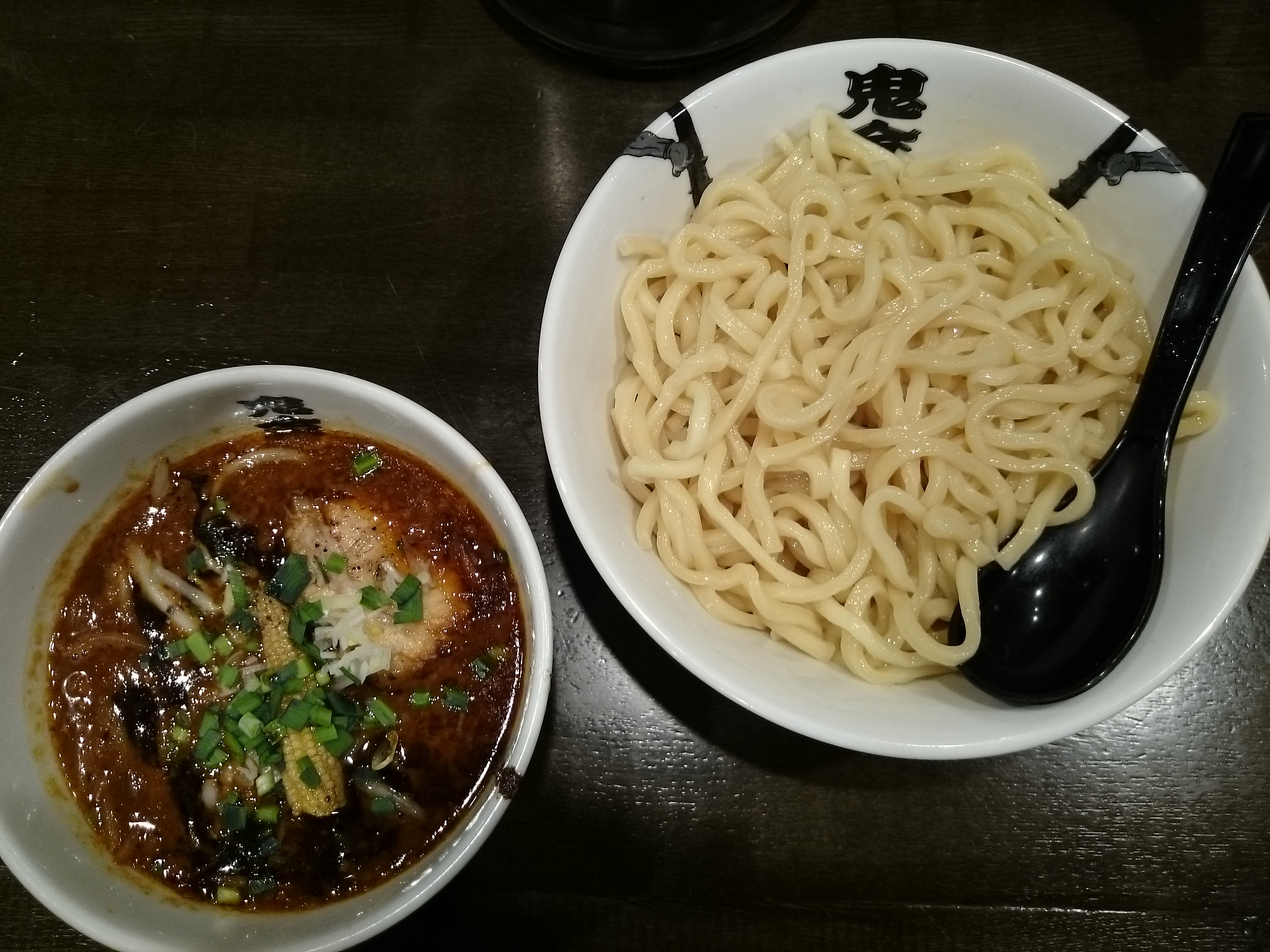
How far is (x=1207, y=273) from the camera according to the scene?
55.9 inches

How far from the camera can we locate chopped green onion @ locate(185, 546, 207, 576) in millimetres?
1604

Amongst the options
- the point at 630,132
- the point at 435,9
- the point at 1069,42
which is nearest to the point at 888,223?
the point at 630,132

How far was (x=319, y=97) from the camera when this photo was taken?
2170mm

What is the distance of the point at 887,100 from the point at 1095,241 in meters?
0.55

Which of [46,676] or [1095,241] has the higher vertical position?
[1095,241]

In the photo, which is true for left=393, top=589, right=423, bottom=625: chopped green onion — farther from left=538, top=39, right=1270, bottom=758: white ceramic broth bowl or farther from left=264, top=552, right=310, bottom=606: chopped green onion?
left=538, top=39, right=1270, bottom=758: white ceramic broth bowl

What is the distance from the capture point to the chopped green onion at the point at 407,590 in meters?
1.57

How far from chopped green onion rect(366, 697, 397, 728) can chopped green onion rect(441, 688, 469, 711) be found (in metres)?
0.10

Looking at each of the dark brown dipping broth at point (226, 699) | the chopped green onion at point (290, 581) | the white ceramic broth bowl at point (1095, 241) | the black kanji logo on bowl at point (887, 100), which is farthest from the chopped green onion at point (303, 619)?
the black kanji logo on bowl at point (887, 100)

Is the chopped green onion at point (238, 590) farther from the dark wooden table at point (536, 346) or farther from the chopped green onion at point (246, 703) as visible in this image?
the dark wooden table at point (536, 346)

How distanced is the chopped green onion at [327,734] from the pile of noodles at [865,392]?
0.72 metres

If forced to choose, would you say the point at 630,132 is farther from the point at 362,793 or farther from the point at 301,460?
the point at 362,793

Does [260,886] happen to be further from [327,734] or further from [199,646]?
[199,646]

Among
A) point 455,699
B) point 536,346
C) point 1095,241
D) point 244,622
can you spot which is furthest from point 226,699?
point 1095,241
